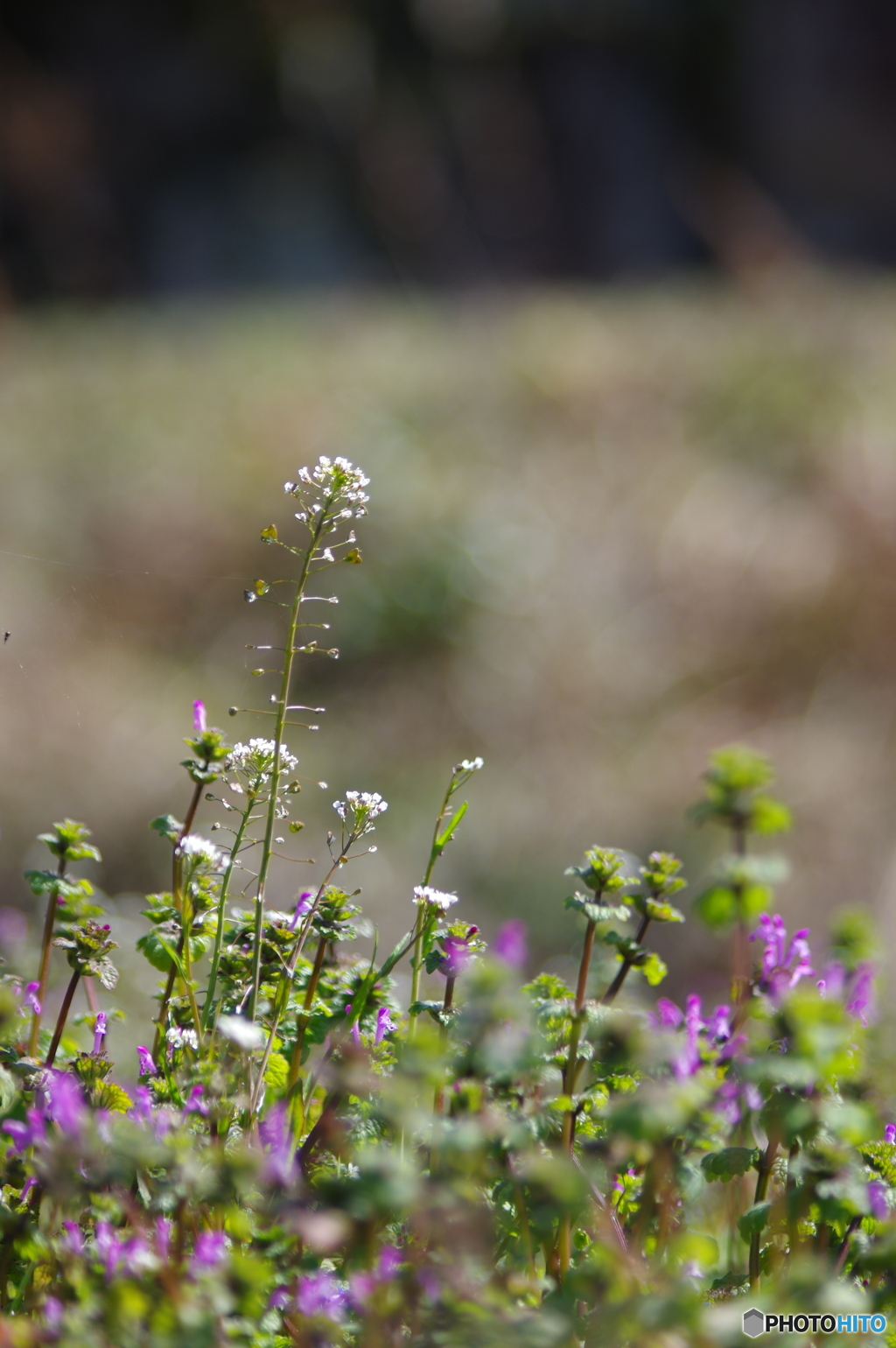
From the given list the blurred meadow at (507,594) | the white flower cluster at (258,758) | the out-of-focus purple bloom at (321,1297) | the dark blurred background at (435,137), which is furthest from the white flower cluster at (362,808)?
the dark blurred background at (435,137)

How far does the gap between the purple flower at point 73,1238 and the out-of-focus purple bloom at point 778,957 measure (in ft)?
1.43

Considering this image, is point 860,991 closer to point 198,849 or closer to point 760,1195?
point 760,1195

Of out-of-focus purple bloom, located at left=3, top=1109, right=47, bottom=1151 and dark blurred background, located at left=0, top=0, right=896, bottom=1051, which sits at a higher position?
dark blurred background, located at left=0, top=0, right=896, bottom=1051

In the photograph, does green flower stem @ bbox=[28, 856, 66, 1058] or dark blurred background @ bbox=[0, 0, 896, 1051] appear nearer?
green flower stem @ bbox=[28, 856, 66, 1058]

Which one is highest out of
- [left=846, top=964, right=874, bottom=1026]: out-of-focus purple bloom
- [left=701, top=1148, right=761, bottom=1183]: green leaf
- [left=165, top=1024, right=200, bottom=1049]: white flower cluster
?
[left=846, top=964, right=874, bottom=1026]: out-of-focus purple bloom

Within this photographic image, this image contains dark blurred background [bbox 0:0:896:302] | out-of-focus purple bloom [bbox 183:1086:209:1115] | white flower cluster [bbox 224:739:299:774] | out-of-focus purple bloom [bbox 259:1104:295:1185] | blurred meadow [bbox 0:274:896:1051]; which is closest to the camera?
out-of-focus purple bloom [bbox 259:1104:295:1185]

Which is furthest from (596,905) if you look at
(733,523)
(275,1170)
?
(733,523)

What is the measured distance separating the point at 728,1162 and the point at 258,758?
37 cm

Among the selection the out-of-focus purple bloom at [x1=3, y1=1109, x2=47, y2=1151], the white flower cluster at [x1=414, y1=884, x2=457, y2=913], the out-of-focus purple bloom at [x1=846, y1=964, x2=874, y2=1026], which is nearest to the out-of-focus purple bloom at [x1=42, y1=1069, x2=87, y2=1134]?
the out-of-focus purple bloom at [x1=3, y1=1109, x2=47, y2=1151]

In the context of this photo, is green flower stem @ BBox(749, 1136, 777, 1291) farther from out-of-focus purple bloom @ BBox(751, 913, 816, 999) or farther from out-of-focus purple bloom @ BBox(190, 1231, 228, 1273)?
out-of-focus purple bloom @ BBox(190, 1231, 228, 1273)

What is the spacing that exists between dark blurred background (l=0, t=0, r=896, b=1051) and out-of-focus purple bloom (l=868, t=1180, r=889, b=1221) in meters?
0.57

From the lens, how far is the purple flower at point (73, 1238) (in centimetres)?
59

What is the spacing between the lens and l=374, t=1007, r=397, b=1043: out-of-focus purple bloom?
80 cm

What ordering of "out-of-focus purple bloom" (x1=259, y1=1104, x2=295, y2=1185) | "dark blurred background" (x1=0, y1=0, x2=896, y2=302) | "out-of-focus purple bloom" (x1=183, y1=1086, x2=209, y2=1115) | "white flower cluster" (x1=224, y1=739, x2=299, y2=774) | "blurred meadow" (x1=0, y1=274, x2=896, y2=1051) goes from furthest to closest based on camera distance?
"dark blurred background" (x1=0, y1=0, x2=896, y2=302) → "blurred meadow" (x1=0, y1=274, x2=896, y2=1051) → "white flower cluster" (x1=224, y1=739, x2=299, y2=774) → "out-of-focus purple bloom" (x1=183, y1=1086, x2=209, y2=1115) → "out-of-focus purple bloom" (x1=259, y1=1104, x2=295, y2=1185)
